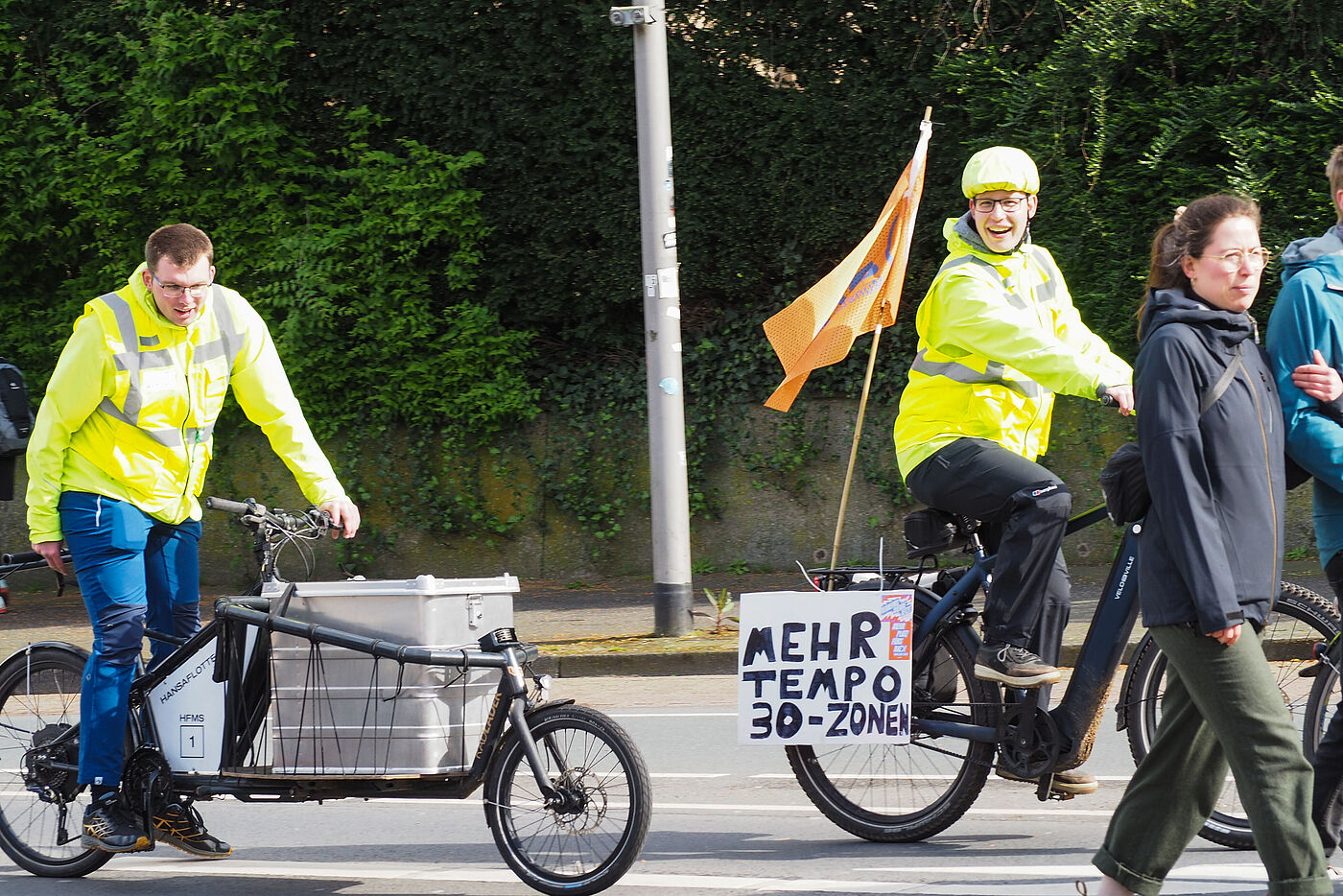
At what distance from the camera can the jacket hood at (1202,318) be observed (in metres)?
3.52

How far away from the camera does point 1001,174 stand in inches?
183

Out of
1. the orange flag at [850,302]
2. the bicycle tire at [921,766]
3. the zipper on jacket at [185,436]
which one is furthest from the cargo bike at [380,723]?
the orange flag at [850,302]

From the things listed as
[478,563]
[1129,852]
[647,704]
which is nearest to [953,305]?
[1129,852]

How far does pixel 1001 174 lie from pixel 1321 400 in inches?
48.6

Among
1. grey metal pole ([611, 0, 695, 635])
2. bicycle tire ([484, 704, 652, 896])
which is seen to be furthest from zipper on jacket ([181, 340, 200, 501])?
grey metal pole ([611, 0, 695, 635])

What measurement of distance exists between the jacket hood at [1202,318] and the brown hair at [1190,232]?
0.13 ft

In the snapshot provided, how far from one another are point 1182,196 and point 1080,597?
303cm

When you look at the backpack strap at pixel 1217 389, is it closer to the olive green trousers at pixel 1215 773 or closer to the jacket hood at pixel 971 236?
the olive green trousers at pixel 1215 773

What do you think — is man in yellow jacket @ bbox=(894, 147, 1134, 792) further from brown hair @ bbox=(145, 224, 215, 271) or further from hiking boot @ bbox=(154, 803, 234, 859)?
hiking boot @ bbox=(154, 803, 234, 859)

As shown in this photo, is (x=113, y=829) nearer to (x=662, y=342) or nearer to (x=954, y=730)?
(x=954, y=730)

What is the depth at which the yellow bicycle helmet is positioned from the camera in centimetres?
466

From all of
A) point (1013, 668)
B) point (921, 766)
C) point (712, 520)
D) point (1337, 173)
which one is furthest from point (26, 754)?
point (712, 520)

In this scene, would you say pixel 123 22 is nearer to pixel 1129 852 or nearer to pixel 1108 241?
pixel 1108 241

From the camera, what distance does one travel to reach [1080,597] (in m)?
9.43
